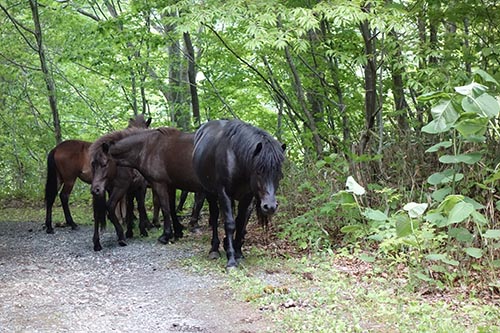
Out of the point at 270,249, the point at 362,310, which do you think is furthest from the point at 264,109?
the point at 362,310

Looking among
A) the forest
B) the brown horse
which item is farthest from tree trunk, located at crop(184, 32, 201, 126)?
the brown horse

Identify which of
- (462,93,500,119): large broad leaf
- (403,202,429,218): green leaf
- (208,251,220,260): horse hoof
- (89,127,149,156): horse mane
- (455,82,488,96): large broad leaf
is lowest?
(208,251,220,260): horse hoof

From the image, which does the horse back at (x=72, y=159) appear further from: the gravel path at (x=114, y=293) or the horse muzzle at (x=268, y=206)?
the horse muzzle at (x=268, y=206)

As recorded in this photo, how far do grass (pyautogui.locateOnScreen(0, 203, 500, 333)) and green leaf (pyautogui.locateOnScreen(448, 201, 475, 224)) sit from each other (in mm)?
721

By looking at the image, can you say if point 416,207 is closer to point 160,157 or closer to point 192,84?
point 160,157

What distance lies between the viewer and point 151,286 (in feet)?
19.9

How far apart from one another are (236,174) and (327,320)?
270 centimetres

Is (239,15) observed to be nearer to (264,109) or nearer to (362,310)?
(362,310)

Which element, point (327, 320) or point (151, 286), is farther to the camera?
point (151, 286)

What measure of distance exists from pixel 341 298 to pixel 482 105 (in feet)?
6.84

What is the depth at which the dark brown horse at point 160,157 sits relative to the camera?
8.63 metres

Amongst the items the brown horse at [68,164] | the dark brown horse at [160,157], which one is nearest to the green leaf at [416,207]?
the dark brown horse at [160,157]

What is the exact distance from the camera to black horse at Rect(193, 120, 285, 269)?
6.29 metres

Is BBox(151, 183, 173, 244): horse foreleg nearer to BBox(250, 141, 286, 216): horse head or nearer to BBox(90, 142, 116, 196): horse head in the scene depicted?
BBox(90, 142, 116, 196): horse head
